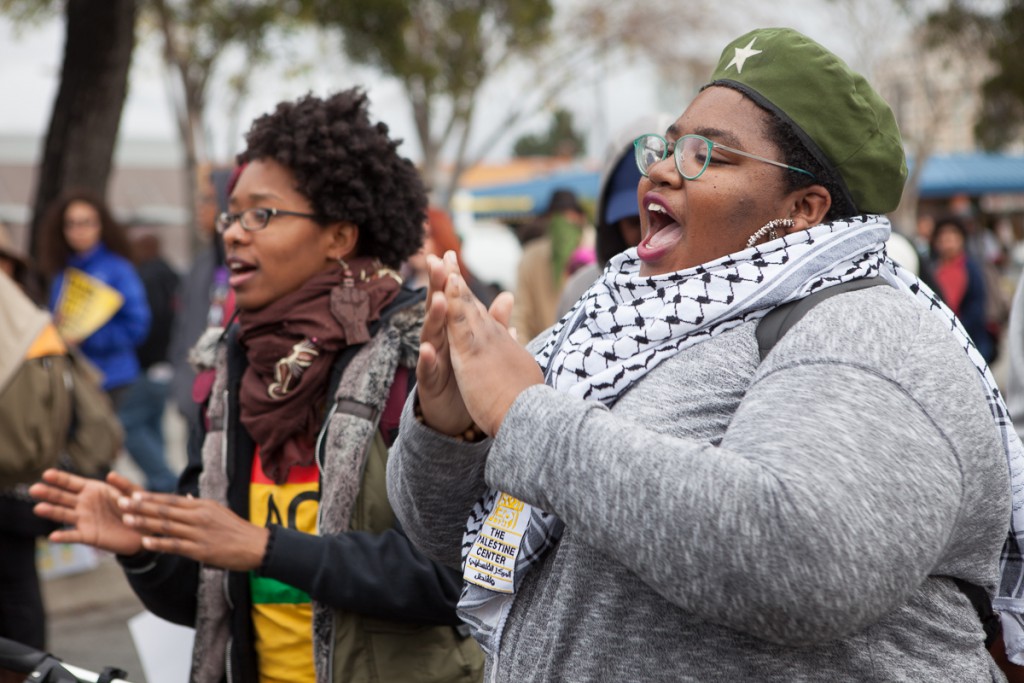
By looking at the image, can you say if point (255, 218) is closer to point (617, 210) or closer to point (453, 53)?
point (617, 210)

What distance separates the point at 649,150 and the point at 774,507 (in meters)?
0.76

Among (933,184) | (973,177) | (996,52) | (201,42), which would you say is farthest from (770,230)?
(973,177)

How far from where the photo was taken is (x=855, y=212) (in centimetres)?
169

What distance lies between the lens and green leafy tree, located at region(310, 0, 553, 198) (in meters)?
17.1

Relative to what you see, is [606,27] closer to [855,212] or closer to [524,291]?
[524,291]

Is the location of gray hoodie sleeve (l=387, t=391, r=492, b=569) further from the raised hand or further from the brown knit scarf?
the brown knit scarf

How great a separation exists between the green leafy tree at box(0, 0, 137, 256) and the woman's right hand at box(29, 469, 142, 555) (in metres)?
6.20

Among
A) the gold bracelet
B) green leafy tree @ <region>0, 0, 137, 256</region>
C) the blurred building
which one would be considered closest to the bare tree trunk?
green leafy tree @ <region>0, 0, 137, 256</region>

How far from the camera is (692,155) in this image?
1.69 meters

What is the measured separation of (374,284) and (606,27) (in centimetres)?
2123

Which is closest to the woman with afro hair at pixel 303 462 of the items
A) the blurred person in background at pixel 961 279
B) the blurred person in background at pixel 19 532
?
the blurred person in background at pixel 19 532

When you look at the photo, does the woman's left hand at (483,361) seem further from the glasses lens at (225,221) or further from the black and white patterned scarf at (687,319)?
the glasses lens at (225,221)

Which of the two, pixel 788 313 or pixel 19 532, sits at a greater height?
pixel 788 313

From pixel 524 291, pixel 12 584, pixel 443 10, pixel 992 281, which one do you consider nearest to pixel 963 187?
pixel 443 10
